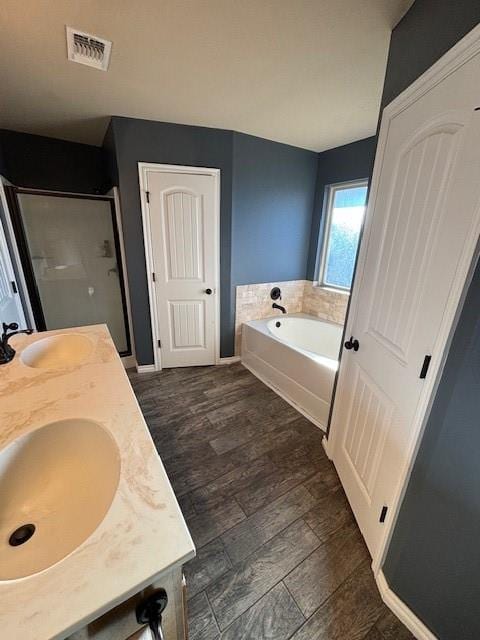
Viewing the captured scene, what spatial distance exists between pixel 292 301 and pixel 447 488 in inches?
103

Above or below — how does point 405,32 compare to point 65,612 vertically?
above

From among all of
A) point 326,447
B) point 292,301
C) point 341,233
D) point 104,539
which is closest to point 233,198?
point 341,233

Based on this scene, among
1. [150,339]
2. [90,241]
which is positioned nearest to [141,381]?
[150,339]

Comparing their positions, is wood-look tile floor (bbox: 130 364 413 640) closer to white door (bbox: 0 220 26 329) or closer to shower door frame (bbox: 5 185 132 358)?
white door (bbox: 0 220 26 329)

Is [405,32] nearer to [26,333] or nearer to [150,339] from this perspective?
[26,333]

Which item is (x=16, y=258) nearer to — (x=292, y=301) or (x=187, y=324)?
(x=187, y=324)

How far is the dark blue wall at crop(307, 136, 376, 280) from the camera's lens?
8.31ft

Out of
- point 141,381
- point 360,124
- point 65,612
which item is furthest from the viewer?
point 141,381

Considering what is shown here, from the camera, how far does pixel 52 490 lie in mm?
800

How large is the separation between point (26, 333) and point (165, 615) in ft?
4.95

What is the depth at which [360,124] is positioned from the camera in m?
2.20

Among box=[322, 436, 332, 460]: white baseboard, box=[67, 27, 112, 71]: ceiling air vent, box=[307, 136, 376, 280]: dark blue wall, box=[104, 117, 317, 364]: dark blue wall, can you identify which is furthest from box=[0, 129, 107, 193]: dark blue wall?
box=[322, 436, 332, 460]: white baseboard

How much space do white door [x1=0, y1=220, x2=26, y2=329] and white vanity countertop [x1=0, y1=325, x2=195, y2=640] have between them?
126 cm

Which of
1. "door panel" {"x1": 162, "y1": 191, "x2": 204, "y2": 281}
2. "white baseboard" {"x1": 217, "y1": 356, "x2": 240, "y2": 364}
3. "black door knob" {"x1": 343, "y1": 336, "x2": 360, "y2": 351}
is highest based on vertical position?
"door panel" {"x1": 162, "y1": 191, "x2": 204, "y2": 281}
